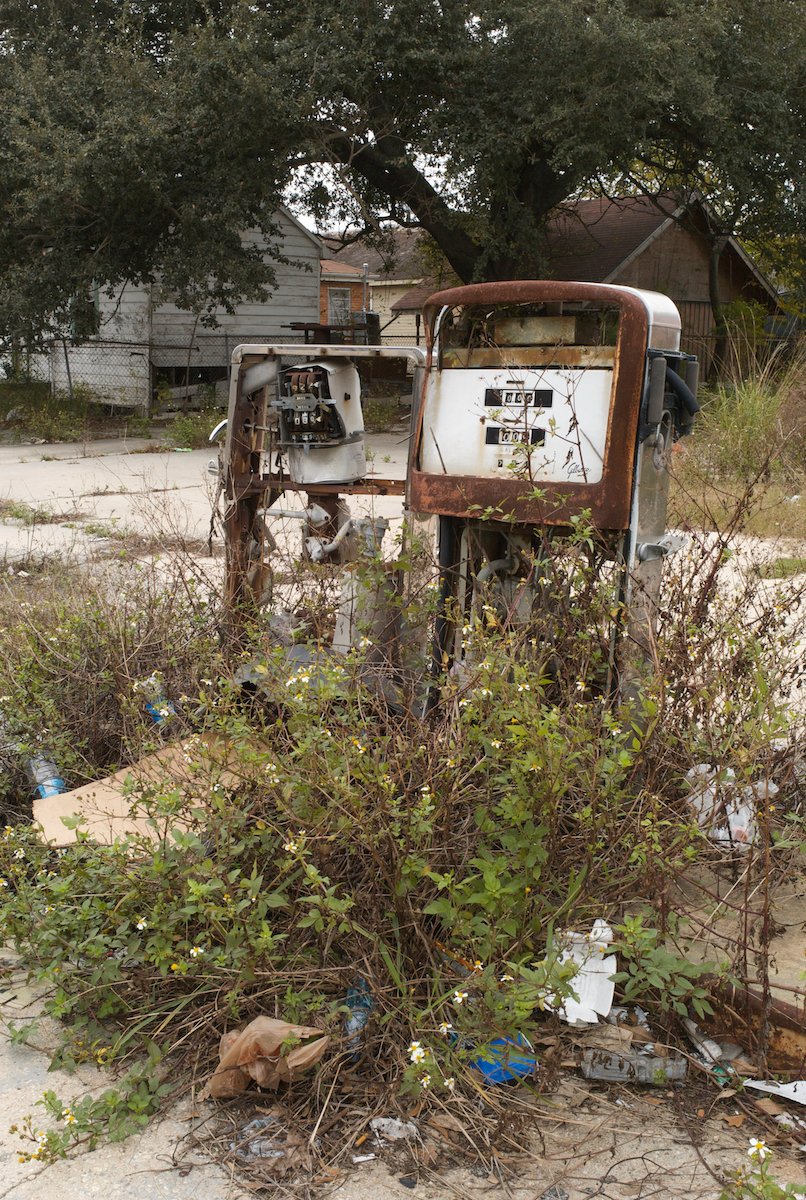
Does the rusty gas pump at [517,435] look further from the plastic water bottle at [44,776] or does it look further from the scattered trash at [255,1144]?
the scattered trash at [255,1144]

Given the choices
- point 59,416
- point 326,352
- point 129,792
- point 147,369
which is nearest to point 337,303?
point 147,369

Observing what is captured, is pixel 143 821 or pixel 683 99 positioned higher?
pixel 683 99

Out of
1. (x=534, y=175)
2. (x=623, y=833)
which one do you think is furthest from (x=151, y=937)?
(x=534, y=175)

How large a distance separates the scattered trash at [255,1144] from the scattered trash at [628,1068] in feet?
2.57

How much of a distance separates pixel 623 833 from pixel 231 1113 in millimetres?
1174

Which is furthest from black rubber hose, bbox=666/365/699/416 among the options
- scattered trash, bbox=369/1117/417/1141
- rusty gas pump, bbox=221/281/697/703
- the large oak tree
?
the large oak tree

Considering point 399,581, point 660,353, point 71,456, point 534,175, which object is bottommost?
point 71,456

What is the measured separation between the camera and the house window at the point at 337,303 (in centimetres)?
3578

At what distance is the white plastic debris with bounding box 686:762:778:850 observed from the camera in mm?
2959

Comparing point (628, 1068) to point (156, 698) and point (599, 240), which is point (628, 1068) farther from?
point (599, 240)

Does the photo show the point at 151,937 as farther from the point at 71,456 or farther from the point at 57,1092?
the point at 71,456

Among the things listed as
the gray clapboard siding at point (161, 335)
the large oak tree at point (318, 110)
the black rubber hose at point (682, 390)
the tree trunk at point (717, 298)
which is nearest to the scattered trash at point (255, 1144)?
the black rubber hose at point (682, 390)

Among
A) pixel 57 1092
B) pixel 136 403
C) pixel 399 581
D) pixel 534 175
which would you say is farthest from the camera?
pixel 136 403

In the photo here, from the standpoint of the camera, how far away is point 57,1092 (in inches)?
110
